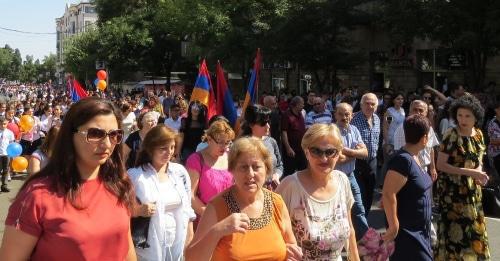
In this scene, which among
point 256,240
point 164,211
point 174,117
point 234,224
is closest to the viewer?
point 234,224

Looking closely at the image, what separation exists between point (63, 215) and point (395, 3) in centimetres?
1664

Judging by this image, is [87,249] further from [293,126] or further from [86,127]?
[293,126]

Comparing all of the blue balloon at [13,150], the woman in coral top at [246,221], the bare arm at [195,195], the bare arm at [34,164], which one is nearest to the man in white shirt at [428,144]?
the bare arm at [195,195]

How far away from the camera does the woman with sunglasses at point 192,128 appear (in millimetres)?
9594

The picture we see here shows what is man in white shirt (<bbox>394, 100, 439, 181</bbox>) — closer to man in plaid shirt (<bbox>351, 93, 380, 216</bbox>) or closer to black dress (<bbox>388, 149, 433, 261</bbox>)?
man in plaid shirt (<bbox>351, 93, 380, 216</bbox>)

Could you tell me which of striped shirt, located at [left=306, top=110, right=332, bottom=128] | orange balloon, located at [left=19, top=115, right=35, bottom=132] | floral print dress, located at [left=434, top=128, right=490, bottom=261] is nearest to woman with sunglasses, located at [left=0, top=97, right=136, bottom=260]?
floral print dress, located at [left=434, top=128, right=490, bottom=261]

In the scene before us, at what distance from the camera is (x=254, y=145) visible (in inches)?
136

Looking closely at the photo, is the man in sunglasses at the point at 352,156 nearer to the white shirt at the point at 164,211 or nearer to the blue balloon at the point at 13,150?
the white shirt at the point at 164,211

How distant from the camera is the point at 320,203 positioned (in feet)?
12.6

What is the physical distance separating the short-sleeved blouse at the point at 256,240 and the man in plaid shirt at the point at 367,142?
4.30 meters

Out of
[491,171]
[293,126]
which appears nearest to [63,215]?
[293,126]

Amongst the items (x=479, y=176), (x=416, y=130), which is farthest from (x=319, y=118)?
(x=416, y=130)

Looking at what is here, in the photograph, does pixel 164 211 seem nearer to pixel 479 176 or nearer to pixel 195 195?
pixel 195 195

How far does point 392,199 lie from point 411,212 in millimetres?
194
